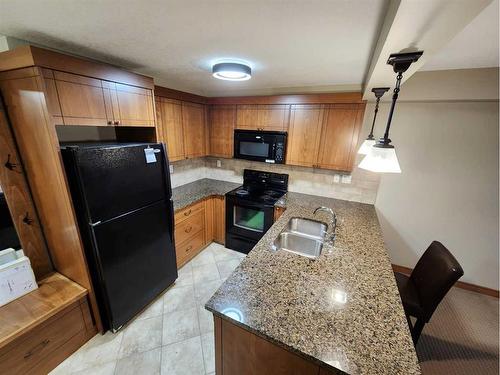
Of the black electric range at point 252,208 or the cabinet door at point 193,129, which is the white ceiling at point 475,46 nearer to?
the black electric range at point 252,208

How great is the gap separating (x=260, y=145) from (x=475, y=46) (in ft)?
6.47

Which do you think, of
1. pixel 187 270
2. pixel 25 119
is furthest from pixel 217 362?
pixel 25 119

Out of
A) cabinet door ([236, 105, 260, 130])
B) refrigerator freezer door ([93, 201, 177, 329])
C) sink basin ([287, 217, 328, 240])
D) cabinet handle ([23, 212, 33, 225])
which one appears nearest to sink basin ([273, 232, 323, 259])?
sink basin ([287, 217, 328, 240])

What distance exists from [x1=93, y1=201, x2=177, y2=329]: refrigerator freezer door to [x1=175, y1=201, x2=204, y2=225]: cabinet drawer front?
0.30 meters

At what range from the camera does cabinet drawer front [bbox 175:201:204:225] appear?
2.40m

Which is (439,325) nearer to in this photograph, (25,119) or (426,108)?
(426,108)

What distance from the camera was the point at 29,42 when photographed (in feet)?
4.45

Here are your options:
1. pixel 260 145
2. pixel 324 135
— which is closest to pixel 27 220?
pixel 260 145

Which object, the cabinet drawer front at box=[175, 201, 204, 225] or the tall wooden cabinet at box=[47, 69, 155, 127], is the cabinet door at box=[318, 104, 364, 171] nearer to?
the cabinet drawer front at box=[175, 201, 204, 225]

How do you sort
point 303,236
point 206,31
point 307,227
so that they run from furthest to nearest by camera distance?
point 307,227, point 303,236, point 206,31

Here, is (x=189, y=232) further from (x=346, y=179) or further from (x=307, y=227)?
(x=346, y=179)

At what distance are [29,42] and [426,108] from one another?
3.49m

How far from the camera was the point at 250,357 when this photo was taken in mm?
1006

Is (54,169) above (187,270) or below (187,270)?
above
